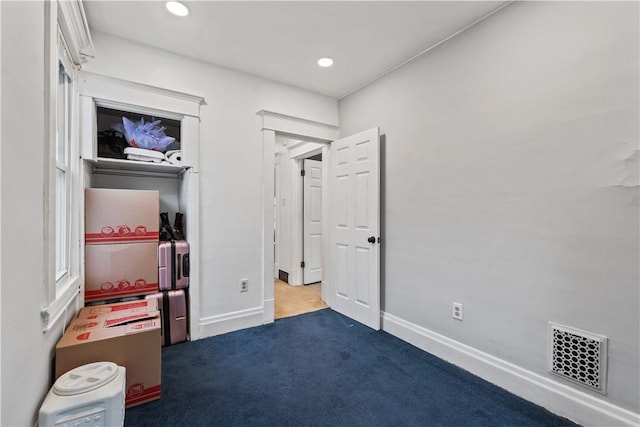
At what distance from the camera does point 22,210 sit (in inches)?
43.0

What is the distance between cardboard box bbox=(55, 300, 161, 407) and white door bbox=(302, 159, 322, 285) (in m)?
2.78

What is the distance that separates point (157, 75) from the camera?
250cm

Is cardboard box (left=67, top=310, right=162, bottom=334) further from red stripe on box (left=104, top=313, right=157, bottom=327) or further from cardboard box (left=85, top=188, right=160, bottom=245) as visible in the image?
cardboard box (left=85, top=188, right=160, bottom=245)

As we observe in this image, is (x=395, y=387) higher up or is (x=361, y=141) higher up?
(x=361, y=141)

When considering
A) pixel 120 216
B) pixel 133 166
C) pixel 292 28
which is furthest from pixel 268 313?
pixel 292 28

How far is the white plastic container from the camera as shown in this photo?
125 centimetres

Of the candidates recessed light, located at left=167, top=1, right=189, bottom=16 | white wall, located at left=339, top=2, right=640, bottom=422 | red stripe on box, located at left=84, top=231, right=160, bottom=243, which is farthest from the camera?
red stripe on box, located at left=84, top=231, right=160, bottom=243

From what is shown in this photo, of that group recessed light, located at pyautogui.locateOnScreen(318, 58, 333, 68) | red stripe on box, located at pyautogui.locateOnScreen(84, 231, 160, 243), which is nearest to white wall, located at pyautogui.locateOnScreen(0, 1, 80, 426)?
red stripe on box, located at pyautogui.locateOnScreen(84, 231, 160, 243)

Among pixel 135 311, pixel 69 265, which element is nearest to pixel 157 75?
pixel 69 265

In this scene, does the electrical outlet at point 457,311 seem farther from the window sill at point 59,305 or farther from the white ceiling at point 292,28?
the window sill at point 59,305

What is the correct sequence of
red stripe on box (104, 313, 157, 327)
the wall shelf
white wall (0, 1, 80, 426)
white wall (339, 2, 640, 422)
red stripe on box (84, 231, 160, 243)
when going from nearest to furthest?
white wall (0, 1, 80, 426) < white wall (339, 2, 640, 422) < red stripe on box (104, 313, 157, 327) < red stripe on box (84, 231, 160, 243) < the wall shelf

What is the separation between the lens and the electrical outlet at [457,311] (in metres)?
2.25

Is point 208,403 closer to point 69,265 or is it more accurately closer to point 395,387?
point 395,387

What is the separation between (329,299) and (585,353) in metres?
2.37
